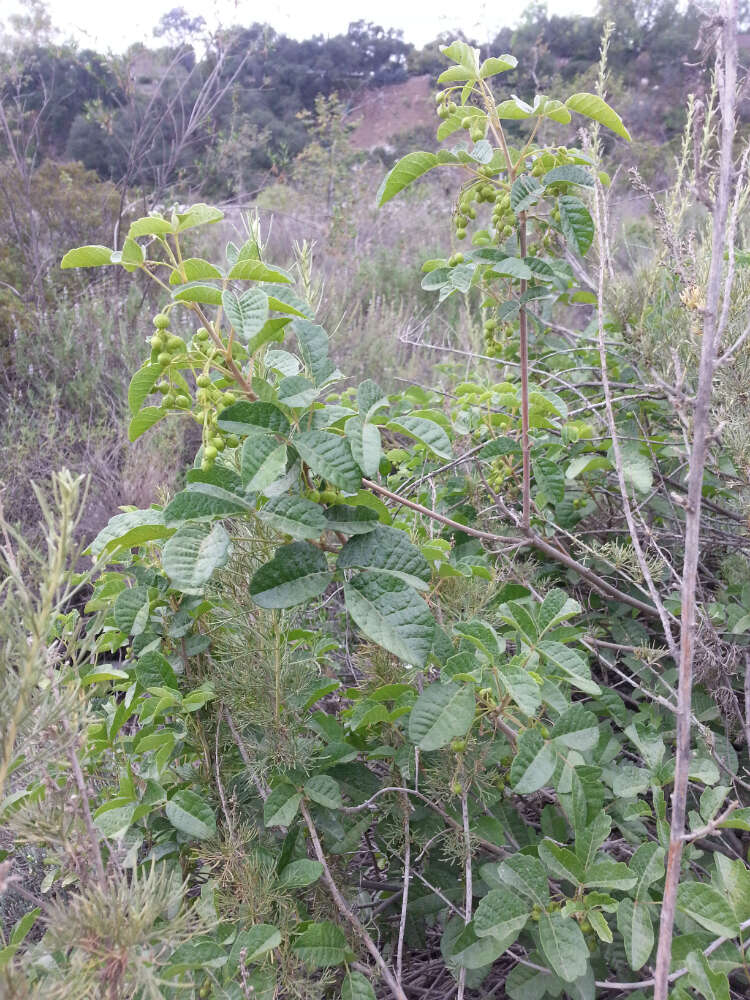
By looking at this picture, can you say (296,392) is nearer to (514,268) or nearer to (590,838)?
(514,268)

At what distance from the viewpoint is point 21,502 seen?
377cm

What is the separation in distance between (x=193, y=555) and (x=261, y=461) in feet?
0.47

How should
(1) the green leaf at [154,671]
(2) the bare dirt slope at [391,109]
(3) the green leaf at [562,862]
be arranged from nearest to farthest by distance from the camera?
1. (3) the green leaf at [562,862]
2. (1) the green leaf at [154,671]
3. (2) the bare dirt slope at [391,109]

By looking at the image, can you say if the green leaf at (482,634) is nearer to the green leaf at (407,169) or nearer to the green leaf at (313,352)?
the green leaf at (313,352)

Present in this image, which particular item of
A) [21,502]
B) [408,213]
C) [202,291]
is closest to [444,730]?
[202,291]

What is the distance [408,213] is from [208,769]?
9.79 metres

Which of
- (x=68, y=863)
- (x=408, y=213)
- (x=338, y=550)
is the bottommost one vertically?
(x=68, y=863)

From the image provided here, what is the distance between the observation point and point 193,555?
848 mm

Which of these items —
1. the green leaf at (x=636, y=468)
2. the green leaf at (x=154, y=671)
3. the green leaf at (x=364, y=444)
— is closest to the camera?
the green leaf at (x=364, y=444)

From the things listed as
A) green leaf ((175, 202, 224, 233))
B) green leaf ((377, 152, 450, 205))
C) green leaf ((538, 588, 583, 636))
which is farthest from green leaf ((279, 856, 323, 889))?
green leaf ((377, 152, 450, 205))

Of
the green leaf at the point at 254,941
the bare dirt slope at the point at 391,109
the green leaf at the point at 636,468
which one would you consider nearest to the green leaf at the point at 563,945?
the green leaf at the point at 254,941

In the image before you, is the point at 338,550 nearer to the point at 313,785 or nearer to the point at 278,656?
the point at 278,656

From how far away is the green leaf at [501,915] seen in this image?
0.91 m

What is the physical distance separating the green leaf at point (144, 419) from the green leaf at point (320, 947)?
70 centimetres
